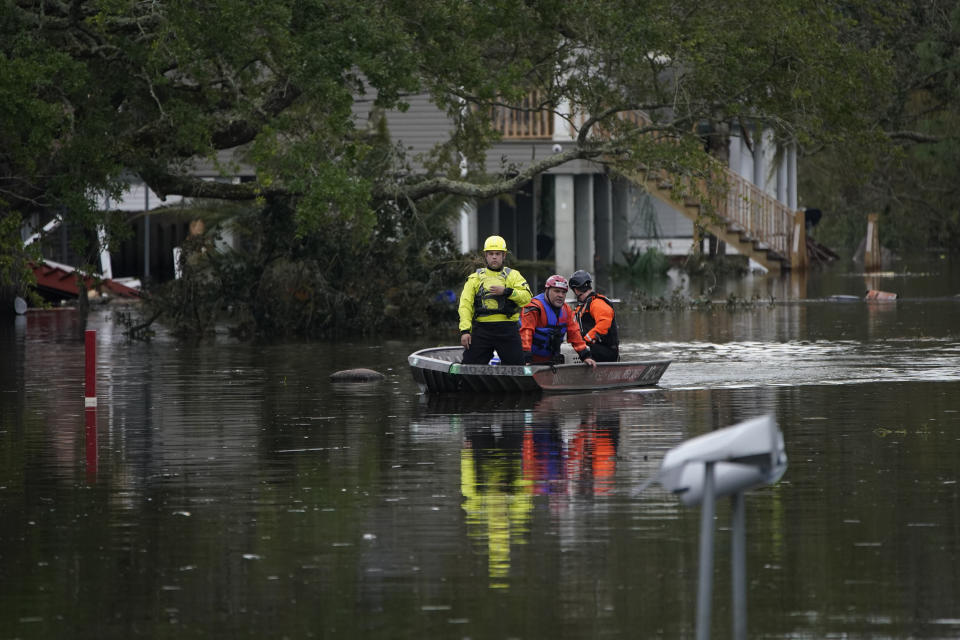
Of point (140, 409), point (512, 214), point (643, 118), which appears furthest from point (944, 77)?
point (140, 409)

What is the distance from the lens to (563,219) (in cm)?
4659

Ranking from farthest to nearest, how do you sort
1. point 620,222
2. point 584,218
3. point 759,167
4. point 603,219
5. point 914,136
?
1. point 620,222
2. point 759,167
3. point 603,219
4. point 584,218
5. point 914,136

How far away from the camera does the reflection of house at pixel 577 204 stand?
142 feet

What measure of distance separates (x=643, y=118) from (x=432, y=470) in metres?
29.0

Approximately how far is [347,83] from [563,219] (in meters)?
22.7

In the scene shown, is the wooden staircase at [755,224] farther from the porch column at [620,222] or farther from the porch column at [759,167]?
the porch column at [620,222]

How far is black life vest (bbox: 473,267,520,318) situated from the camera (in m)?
17.9

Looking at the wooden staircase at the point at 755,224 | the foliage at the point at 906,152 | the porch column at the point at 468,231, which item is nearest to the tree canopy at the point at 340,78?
the foliage at the point at 906,152

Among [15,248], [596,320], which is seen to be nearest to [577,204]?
[15,248]

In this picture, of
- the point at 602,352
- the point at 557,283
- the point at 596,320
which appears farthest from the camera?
the point at 602,352

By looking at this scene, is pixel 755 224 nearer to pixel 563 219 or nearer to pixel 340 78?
pixel 563 219

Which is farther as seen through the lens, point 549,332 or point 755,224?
point 755,224

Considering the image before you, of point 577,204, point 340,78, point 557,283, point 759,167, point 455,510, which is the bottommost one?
point 455,510

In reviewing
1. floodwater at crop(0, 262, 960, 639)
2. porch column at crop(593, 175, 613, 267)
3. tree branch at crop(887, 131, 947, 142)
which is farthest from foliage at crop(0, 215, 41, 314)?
porch column at crop(593, 175, 613, 267)
